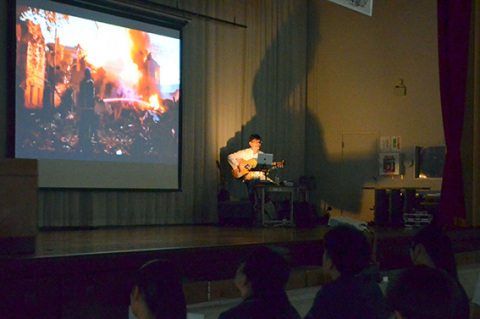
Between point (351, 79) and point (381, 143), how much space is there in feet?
3.60

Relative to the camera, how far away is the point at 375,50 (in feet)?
22.3

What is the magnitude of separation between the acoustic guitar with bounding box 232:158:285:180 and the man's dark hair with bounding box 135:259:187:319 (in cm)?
412

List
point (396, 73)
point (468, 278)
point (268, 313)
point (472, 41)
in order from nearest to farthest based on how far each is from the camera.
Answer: point (268, 313), point (468, 278), point (472, 41), point (396, 73)

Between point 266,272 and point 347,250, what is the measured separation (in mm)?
415

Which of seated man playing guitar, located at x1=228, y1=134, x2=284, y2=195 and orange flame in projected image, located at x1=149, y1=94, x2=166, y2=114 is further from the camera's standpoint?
orange flame in projected image, located at x1=149, y1=94, x2=166, y2=114

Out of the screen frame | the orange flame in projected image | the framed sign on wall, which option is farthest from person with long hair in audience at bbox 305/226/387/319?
the orange flame in projected image

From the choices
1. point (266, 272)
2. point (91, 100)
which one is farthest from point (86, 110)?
point (266, 272)

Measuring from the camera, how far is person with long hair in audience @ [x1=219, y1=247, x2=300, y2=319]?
142 centimetres

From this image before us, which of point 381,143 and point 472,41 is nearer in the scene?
point 472,41

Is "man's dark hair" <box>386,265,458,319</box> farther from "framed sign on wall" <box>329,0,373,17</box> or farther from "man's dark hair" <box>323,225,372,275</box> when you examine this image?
"framed sign on wall" <box>329,0,373,17</box>

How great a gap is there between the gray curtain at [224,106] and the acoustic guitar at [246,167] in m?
0.73

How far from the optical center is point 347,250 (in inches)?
68.7

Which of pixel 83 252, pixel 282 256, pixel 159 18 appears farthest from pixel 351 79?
pixel 282 256

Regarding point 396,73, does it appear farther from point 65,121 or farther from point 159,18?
point 65,121
